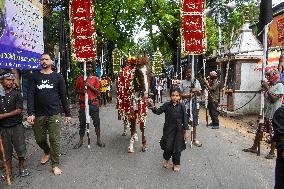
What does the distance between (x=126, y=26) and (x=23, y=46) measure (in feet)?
89.4

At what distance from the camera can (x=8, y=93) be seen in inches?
265

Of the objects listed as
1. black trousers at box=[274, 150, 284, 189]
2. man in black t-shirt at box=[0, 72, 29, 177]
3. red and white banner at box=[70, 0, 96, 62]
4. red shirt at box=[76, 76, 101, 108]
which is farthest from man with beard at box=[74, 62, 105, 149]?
black trousers at box=[274, 150, 284, 189]

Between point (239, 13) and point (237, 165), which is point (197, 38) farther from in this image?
point (239, 13)

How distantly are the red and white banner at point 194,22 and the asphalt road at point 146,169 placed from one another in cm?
275

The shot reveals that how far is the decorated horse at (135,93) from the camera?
Result: 8.83m

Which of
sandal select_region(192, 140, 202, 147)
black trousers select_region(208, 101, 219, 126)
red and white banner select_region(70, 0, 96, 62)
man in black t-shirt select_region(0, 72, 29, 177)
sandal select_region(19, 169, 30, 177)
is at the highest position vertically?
red and white banner select_region(70, 0, 96, 62)

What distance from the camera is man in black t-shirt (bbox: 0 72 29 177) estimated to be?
667 cm

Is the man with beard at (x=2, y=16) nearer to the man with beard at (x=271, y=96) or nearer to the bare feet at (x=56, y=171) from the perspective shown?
the bare feet at (x=56, y=171)

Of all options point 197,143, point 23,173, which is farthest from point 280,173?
point 197,143

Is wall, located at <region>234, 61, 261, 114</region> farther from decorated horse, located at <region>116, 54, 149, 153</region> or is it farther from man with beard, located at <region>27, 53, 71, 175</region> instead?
man with beard, located at <region>27, 53, 71, 175</region>

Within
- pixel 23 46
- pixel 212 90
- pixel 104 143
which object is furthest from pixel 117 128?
pixel 23 46

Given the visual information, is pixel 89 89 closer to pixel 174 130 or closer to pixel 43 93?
pixel 43 93

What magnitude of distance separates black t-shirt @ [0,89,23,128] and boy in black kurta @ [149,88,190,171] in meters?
2.58

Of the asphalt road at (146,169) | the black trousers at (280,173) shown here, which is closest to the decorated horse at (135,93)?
the asphalt road at (146,169)
